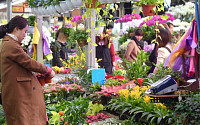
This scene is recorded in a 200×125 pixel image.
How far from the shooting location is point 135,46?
6785 millimetres

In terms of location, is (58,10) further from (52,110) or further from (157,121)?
(157,121)

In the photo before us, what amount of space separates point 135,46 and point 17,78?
13.3ft

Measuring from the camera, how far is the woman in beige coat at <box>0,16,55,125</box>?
3.09m

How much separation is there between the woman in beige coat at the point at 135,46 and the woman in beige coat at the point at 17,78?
3.73 metres

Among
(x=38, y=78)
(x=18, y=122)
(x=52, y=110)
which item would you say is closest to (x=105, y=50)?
(x=52, y=110)

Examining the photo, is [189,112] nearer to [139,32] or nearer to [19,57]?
[19,57]

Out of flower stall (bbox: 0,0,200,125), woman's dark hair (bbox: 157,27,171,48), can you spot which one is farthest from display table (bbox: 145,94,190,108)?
woman's dark hair (bbox: 157,27,171,48)

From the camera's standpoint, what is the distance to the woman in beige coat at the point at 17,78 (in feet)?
10.1

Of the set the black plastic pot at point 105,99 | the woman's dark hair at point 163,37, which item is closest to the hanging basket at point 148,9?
the woman's dark hair at point 163,37

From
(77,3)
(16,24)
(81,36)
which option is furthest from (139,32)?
(16,24)

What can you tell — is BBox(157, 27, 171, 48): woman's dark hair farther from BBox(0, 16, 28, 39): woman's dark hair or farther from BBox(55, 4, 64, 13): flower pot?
BBox(0, 16, 28, 39): woman's dark hair

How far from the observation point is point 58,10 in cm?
534

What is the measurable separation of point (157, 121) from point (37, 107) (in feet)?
4.11

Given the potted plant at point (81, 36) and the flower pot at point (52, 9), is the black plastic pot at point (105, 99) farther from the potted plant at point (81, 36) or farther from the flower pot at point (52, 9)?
the potted plant at point (81, 36)
